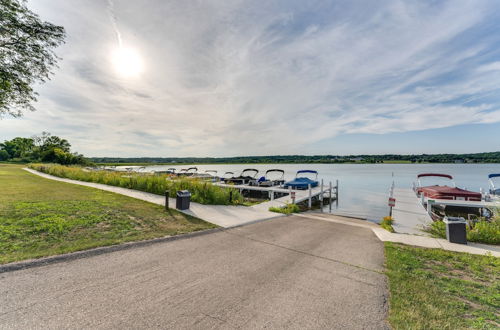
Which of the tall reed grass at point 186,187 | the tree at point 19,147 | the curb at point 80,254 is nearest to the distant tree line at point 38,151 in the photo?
the tree at point 19,147

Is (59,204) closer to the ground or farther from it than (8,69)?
closer to the ground

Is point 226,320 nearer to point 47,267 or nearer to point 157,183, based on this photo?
point 47,267

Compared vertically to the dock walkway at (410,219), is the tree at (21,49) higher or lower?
higher

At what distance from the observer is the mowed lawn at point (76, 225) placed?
5023 millimetres

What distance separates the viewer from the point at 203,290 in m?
3.55

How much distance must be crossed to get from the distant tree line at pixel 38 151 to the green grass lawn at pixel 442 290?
65.8 m

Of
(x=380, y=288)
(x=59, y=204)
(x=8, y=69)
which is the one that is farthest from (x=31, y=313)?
(x=8, y=69)

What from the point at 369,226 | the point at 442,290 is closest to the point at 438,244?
the point at 369,226

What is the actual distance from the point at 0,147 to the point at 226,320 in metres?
145

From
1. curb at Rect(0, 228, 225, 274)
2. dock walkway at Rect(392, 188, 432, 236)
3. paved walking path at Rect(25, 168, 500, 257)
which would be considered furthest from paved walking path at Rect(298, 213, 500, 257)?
curb at Rect(0, 228, 225, 274)

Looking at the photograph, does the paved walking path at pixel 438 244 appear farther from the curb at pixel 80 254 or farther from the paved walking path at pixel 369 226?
the curb at pixel 80 254

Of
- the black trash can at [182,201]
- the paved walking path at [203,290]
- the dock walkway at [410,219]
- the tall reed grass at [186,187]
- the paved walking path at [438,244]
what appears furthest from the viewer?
the tall reed grass at [186,187]

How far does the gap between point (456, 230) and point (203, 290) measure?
26.1 feet

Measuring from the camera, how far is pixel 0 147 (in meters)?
94.1
